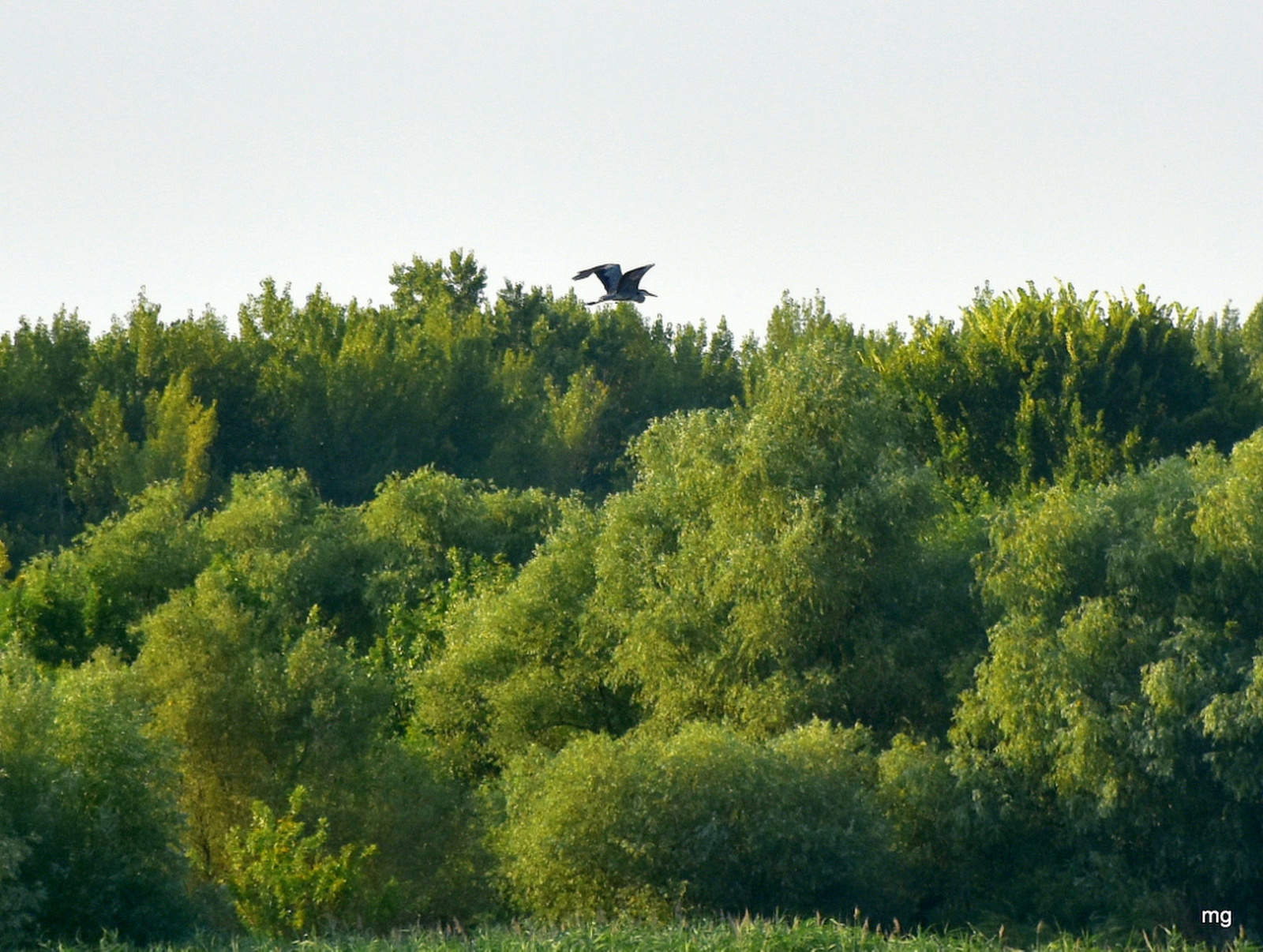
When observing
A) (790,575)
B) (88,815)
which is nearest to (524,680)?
(790,575)

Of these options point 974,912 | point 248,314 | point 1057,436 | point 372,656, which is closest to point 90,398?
point 248,314

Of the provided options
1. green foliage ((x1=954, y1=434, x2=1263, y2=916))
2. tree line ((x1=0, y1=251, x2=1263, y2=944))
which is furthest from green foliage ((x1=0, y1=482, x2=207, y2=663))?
green foliage ((x1=954, y1=434, x2=1263, y2=916))

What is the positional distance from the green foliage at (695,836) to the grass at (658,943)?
7.35ft

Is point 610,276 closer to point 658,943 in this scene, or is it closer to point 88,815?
point 658,943

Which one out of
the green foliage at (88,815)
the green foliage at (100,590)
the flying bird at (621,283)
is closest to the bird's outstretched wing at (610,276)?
the flying bird at (621,283)

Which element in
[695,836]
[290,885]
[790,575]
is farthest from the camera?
[790,575]

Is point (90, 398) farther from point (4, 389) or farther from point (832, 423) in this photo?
point (832, 423)

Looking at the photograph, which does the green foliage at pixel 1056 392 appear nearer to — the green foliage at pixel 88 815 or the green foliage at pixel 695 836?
the green foliage at pixel 695 836

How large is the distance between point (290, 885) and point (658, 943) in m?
7.34

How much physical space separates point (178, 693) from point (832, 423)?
12546mm

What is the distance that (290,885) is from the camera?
1109 inches

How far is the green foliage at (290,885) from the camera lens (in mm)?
28047

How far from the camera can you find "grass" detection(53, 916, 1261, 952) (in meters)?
22.9

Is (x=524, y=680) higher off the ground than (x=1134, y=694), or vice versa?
(x=524, y=680)
